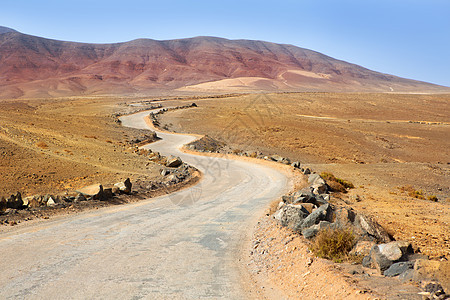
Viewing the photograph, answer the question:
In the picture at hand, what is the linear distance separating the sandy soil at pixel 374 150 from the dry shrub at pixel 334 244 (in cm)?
176

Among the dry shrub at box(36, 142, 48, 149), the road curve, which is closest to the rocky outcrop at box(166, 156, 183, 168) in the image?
the dry shrub at box(36, 142, 48, 149)

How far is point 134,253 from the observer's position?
9.88 metres

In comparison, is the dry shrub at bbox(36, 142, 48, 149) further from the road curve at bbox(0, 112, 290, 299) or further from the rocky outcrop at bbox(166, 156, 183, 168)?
the road curve at bbox(0, 112, 290, 299)

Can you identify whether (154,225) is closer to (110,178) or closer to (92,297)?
(92,297)

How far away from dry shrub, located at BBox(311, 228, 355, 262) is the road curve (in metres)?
2.15

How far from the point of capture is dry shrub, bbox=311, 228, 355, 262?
330 inches

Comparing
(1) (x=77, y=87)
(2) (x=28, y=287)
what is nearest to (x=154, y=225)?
(2) (x=28, y=287)

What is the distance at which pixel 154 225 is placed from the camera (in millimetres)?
12859

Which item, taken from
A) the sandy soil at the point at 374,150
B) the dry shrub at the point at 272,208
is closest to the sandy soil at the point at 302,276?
the sandy soil at the point at 374,150

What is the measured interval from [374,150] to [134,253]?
4418 cm

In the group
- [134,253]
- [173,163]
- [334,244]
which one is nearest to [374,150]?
[173,163]

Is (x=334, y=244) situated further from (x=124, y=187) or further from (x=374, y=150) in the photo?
(x=374, y=150)

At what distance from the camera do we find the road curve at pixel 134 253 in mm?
7656

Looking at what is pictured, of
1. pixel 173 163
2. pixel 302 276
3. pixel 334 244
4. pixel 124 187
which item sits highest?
pixel 334 244
